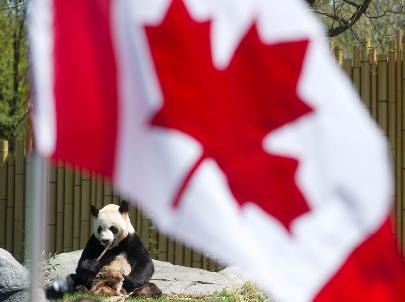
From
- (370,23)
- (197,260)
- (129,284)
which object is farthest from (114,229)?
(370,23)

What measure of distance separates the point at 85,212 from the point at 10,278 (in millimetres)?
3249

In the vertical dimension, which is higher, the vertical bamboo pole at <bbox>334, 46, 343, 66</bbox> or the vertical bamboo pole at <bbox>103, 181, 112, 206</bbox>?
the vertical bamboo pole at <bbox>334, 46, 343, 66</bbox>

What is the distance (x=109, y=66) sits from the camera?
2.68 m

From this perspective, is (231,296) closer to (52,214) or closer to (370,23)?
(52,214)

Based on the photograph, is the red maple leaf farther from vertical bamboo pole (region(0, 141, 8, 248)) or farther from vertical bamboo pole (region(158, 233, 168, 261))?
vertical bamboo pole (region(0, 141, 8, 248))

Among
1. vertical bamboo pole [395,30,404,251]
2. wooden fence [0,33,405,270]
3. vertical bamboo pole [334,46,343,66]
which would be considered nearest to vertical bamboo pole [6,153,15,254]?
wooden fence [0,33,405,270]

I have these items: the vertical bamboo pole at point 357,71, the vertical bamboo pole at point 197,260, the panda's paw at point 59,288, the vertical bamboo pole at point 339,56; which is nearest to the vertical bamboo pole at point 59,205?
the vertical bamboo pole at point 197,260

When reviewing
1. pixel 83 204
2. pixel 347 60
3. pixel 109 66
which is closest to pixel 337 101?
pixel 109 66

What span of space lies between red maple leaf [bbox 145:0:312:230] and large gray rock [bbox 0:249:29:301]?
492 cm

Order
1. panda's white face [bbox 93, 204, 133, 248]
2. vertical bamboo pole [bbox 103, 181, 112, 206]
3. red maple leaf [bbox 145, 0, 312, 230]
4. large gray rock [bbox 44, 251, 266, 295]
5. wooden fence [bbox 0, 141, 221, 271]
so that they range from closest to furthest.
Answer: red maple leaf [bbox 145, 0, 312, 230] < panda's white face [bbox 93, 204, 133, 248] < large gray rock [bbox 44, 251, 266, 295] < wooden fence [bbox 0, 141, 221, 271] < vertical bamboo pole [bbox 103, 181, 112, 206]

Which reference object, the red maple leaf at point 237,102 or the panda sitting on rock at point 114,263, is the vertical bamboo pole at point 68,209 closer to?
the panda sitting on rock at point 114,263

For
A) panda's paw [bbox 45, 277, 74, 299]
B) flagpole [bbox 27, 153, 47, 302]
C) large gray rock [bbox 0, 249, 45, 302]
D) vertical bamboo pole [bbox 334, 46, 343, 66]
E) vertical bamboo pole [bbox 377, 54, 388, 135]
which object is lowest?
panda's paw [bbox 45, 277, 74, 299]

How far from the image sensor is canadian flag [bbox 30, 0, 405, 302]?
2559mm

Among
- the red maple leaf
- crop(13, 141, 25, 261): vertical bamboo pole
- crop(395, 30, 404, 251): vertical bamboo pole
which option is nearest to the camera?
the red maple leaf
